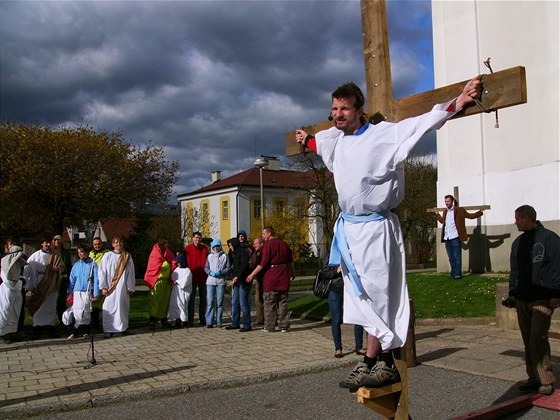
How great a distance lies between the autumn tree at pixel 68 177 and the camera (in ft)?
87.6

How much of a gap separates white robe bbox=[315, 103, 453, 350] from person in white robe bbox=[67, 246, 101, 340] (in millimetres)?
8002

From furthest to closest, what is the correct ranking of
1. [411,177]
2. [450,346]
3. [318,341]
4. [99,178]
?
[411,177] → [99,178] → [318,341] → [450,346]

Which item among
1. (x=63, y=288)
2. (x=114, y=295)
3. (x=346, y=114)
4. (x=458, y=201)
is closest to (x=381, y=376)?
(x=346, y=114)

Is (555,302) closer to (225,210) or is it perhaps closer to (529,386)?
(529,386)

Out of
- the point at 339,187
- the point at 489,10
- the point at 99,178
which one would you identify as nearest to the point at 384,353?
the point at 339,187

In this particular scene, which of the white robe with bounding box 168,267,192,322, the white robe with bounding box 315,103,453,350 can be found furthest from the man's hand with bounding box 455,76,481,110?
the white robe with bounding box 168,267,192,322

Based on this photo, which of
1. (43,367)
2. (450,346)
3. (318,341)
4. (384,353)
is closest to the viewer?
(384,353)

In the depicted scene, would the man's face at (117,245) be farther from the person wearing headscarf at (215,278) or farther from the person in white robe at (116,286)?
the person wearing headscarf at (215,278)

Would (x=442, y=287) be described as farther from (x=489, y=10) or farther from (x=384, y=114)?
(x=384, y=114)

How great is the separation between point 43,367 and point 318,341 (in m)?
4.56

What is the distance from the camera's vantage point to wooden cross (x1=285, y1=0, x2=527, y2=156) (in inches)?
155

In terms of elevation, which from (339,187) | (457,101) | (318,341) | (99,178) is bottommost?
(318,341)

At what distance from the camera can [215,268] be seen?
1233cm

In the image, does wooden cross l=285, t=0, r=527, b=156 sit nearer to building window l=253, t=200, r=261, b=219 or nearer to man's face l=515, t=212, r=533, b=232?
man's face l=515, t=212, r=533, b=232
